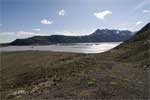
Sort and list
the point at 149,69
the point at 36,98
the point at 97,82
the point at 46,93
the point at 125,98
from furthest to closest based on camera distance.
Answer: the point at 149,69 → the point at 97,82 → the point at 46,93 → the point at 36,98 → the point at 125,98

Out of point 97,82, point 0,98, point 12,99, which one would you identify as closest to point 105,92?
point 97,82

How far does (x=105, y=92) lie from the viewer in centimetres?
1088

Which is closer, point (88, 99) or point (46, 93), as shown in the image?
point (88, 99)

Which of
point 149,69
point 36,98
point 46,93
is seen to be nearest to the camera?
point 36,98

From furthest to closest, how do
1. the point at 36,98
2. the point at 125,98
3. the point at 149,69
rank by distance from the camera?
the point at 149,69, the point at 36,98, the point at 125,98

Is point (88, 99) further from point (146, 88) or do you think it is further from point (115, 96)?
point (146, 88)

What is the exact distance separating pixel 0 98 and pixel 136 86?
31.3 feet

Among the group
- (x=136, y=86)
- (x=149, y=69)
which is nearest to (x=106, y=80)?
(x=136, y=86)

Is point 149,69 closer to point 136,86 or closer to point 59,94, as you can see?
point 136,86

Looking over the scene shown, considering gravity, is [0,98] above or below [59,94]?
below

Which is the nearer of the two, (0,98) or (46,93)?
(46,93)

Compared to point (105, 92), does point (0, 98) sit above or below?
below

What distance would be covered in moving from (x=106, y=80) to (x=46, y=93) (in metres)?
4.56

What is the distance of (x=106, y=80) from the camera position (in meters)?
13.6
